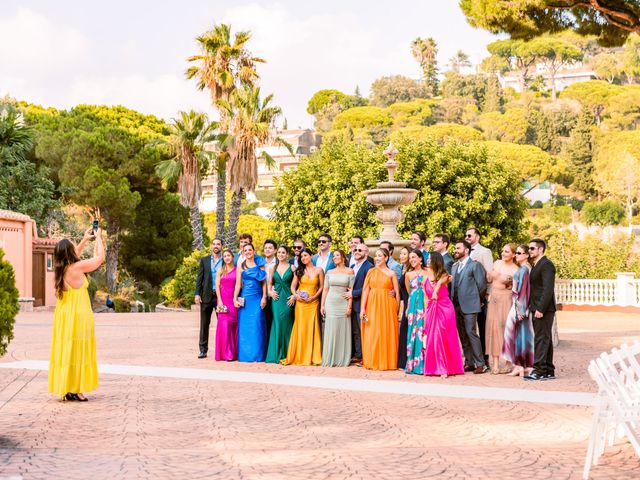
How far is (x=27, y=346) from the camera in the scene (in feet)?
55.8

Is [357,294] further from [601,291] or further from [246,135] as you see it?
[246,135]

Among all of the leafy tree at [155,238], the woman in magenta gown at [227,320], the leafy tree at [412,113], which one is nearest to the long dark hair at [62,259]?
the woman in magenta gown at [227,320]

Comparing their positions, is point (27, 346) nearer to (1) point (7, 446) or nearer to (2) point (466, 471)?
(1) point (7, 446)

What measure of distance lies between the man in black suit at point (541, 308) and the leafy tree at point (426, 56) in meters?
152

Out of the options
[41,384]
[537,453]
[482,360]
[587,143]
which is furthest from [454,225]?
[587,143]

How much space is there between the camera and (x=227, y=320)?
13.9 metres

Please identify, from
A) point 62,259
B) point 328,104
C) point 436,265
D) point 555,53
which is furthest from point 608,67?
point 62,259

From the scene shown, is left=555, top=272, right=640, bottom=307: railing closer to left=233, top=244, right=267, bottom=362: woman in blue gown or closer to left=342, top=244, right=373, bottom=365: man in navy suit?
left=342, top=244, right=373, bottom=365: man in navy suit

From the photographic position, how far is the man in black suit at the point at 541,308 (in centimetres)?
1154

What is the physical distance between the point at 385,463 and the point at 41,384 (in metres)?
5.97

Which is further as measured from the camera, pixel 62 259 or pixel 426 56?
pixel 426 56

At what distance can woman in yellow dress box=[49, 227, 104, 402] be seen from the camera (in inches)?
372

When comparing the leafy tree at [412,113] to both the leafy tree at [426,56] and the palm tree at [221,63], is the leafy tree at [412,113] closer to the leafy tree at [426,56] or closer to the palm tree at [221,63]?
the leafy tree at [426,56]

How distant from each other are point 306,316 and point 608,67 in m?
158
